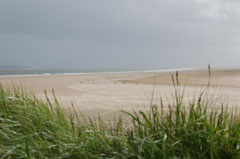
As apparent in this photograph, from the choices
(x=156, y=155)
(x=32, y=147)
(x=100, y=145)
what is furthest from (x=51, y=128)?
(x=156, y=155)

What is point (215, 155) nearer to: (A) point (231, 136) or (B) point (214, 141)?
(B) point (214, 141)

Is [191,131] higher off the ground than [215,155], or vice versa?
[191,131]

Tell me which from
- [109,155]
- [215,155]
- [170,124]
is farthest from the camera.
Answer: [170,124]

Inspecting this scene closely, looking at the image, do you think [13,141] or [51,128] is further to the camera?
[51,128]

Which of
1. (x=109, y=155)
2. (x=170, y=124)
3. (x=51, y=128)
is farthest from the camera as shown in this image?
(x=51, y=128)

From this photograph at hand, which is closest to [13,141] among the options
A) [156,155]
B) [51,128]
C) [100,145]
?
[51,128]

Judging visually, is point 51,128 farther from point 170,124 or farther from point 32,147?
point 170,124

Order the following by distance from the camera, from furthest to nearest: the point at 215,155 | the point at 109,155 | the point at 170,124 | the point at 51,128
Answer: the point at 51,128 → the point at 170,124 → the point at 109,155 → the point at 215,155

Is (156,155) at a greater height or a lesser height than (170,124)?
lesser

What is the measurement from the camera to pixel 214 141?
2.19 meters

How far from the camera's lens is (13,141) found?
97.1 inches

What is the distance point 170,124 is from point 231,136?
48cm

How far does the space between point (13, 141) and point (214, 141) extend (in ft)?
5.36

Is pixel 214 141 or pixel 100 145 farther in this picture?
pixel 100 145
